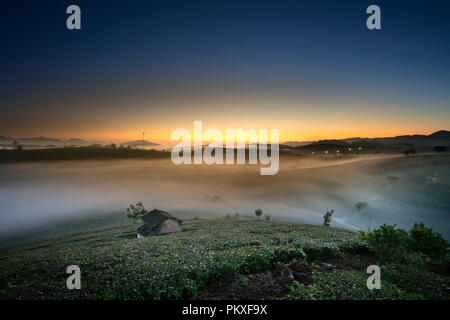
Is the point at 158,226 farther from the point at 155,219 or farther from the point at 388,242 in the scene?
the point at 388,242

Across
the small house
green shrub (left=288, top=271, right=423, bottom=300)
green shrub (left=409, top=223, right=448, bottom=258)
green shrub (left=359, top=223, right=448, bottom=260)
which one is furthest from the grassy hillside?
the small house

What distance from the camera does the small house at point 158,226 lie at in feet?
159

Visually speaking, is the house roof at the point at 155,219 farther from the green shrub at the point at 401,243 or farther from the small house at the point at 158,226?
the green shrub at the point at 401,243

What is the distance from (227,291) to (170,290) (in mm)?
3242

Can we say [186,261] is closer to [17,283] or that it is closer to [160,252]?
[160,252]

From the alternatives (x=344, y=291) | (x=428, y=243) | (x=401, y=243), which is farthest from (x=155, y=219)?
(x=428, y=243)

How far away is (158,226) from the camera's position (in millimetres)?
49156

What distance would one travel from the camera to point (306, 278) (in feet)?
40.0

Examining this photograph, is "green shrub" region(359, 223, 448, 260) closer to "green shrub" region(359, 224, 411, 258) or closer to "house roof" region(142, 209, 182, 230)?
"green shrub" region(359, 224, 411, 258)

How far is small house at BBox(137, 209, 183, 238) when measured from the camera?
159 ft

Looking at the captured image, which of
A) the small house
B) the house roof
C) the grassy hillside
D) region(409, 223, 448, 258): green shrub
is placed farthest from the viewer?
the house roof

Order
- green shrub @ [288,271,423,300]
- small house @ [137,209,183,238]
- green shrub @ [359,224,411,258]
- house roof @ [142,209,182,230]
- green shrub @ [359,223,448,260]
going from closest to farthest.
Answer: green shrub @ [288,271,423,300] → green shrub @ [359,224,411,258] → green shrub @ [359,223,448,260] → small house @ [137,209,183,238] → house roof @ [142,209,182,230]
